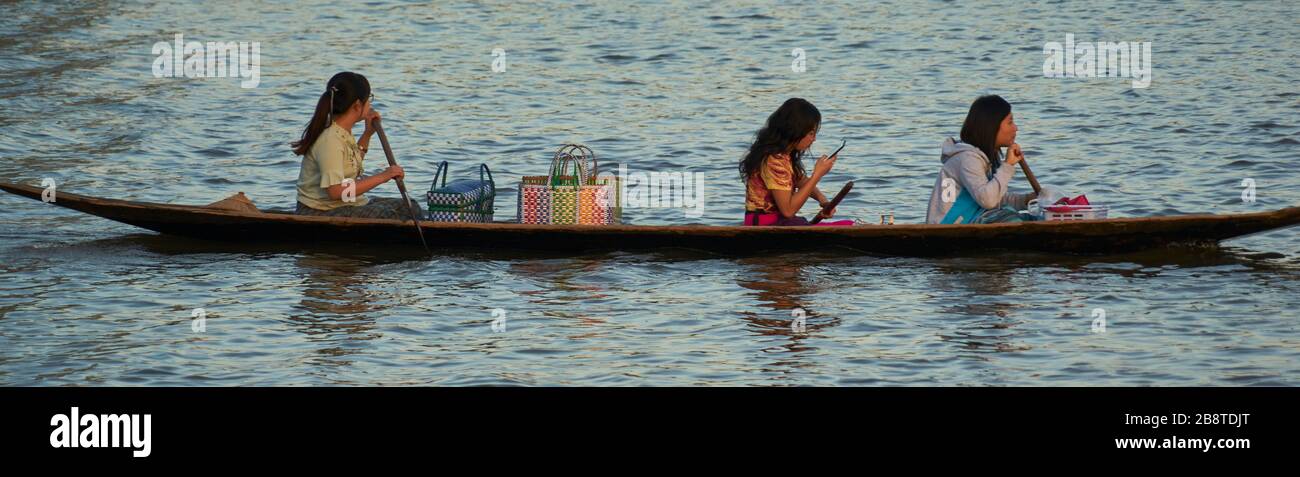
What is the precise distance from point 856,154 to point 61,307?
7357 millimetres

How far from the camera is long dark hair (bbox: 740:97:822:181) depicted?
28.0 ft

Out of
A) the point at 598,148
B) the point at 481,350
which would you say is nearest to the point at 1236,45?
the point at 598,148

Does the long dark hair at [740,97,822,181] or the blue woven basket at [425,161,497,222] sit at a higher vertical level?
the long dark hair at [740,97,822,181]

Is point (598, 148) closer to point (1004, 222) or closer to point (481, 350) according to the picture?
point (1004, 222)

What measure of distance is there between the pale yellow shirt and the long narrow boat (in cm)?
15

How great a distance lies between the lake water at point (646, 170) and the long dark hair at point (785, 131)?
54cm

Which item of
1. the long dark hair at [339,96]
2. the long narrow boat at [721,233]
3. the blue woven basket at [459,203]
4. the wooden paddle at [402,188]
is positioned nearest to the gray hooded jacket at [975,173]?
the long narrow boat at [721,233]

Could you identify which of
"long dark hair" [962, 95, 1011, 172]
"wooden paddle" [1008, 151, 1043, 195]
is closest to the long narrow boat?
"wooden paddle" [1008, 151, 1043, 195]

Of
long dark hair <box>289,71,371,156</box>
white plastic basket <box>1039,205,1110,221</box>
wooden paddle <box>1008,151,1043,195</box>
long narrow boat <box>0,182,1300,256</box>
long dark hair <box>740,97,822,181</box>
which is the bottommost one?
long narrow boat <box>0,182,1300,256</box>

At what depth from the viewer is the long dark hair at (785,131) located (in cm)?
853

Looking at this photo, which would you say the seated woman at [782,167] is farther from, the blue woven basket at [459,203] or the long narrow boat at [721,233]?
the blue woven basket at [459,203]

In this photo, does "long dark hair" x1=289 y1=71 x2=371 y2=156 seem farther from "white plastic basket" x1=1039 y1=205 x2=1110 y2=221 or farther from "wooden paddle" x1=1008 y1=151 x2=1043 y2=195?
"white plastic basket" x1=1039 y1=205 x2=1110 y2=221

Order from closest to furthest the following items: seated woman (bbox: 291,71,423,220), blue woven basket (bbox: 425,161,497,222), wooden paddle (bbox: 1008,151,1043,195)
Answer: seated woman (bbox: 291,71,423,220) < wooden paddle (bbox: 1008,151,1043,195) < blue woven basket (bbox: 425,161,497,222)

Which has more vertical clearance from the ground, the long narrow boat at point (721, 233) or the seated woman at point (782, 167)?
the seated woman at point (782, 167)
